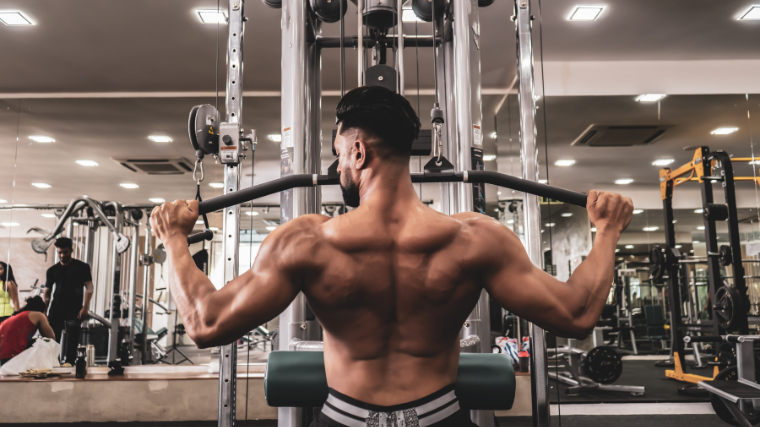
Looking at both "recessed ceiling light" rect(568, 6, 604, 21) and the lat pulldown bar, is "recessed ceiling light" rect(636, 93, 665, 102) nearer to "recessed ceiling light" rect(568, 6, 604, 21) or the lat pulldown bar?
"recessed ceiling light" rect(568, 6, 604, 21)

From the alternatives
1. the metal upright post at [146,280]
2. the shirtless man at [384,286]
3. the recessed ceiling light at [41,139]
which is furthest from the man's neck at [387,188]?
the recessed ceiling light at [41,139]

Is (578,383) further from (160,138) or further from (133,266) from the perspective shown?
(160,138)

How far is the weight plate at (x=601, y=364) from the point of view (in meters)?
4.58

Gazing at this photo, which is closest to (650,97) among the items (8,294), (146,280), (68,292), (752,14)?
(752,14)

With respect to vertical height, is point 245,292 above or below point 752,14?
below

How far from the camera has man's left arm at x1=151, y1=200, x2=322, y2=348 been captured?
1.00 meters

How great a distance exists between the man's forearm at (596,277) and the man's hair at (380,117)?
1.59 ft

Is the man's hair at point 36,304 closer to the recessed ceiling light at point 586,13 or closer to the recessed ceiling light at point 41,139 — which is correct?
the recessed ceiling light at point 41,139

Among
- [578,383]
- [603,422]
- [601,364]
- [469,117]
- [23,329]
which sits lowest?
[603,422]

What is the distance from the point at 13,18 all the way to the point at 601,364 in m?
5.73

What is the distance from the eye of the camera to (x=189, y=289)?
1021 mm

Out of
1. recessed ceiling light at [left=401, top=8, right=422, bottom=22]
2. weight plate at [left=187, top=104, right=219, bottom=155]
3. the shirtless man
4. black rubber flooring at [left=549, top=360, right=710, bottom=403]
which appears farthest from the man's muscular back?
black rubber flooring at [left=549, top=360, right=710, bottom=403]

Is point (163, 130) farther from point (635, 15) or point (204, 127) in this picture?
point (635, 15)

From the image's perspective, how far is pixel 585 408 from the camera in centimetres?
425
